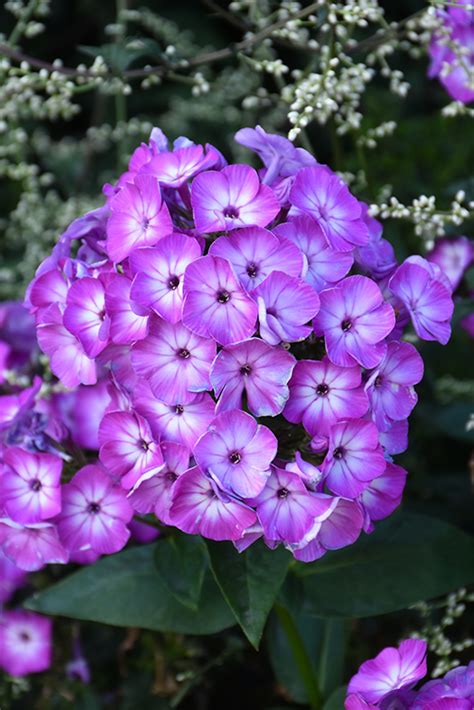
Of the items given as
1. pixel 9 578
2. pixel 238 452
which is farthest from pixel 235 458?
pixel 9 578

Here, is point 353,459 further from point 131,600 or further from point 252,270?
point 131,600

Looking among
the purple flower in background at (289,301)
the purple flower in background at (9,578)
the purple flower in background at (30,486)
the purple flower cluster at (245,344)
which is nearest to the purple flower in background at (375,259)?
the purple flower cluster at (245,344)

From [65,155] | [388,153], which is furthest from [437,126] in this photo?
[65,155]

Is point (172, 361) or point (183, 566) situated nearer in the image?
point (172, 361)

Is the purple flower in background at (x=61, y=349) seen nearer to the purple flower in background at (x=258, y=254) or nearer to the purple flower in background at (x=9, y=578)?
the purple flower in background at (x=258, y=254)

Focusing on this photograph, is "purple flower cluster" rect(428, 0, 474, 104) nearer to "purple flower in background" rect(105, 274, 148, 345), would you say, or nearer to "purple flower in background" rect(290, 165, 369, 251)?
"purple flower in background" rect(290, 165, 369, 251)

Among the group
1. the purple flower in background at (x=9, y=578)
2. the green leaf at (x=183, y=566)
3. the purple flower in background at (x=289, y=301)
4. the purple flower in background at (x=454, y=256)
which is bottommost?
the purple flower in background at (x=9, y=578)

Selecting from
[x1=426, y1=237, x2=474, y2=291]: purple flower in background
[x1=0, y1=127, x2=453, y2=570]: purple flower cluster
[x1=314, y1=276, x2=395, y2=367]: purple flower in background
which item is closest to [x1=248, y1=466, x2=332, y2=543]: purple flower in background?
[x1=0, y1=127, x2=453, y2=570]: purple flower cluster
